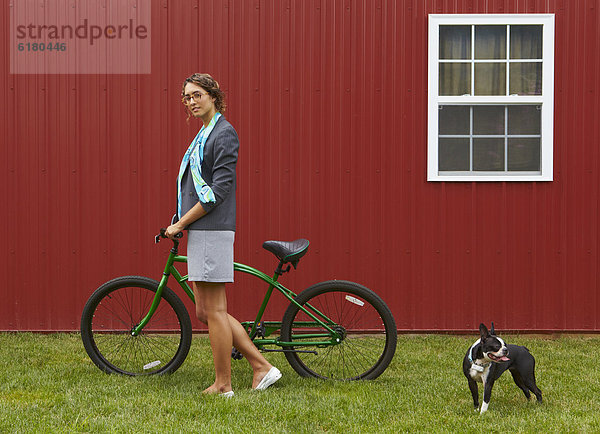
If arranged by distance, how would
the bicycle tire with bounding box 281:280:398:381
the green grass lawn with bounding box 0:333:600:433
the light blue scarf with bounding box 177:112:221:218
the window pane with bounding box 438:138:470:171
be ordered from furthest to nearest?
the window pane with bounding box 438:138:470:171 < the bicycle tire with bounding box 281:280:398:381 < the light blue scarf with bounding box 177:112:221:218 < the green grass lawn with bounding box 0:333:600:433

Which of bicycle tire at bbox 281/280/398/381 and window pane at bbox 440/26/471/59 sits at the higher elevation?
window pane at bbox 440/26/471/59

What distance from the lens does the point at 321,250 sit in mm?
5297

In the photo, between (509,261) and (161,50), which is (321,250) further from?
(161,50)

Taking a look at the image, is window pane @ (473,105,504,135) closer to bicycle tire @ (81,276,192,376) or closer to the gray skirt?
the gray skirt

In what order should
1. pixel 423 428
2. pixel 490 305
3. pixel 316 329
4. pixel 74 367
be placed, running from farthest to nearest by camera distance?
pixel 490 305
pixel 74 367
pixel 316 329
pixel 423 428

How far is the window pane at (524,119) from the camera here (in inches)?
211

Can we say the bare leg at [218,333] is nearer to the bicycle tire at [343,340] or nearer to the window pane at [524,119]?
the bicycle tire at [343,340]

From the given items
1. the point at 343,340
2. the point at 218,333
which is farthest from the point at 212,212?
the point at 343,340

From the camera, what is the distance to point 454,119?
5352 millimetres

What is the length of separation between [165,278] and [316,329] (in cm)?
94

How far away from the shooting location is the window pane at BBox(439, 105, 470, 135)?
535 centimetres

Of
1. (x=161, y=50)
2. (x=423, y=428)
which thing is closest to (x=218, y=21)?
(x=161, y=50)

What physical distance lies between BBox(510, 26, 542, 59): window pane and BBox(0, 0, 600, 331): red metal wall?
0.52 ft

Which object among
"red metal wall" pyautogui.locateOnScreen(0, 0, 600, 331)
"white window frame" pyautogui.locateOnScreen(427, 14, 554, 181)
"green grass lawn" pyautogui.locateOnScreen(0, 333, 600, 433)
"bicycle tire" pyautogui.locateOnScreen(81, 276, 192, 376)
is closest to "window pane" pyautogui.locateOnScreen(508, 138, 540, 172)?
"white window frame" pyautogui.locateOnScreen(427, 14, 554, 181)
